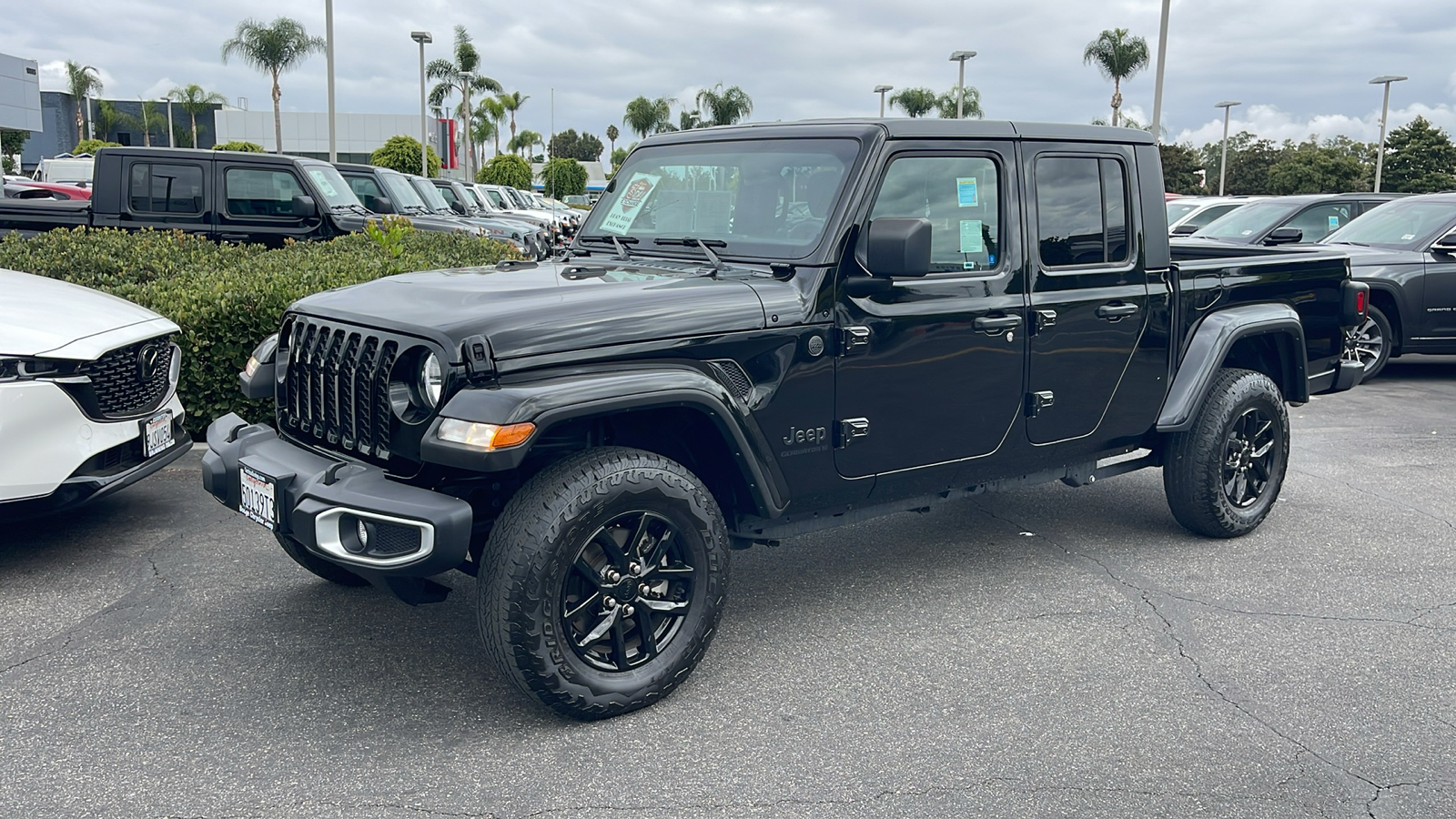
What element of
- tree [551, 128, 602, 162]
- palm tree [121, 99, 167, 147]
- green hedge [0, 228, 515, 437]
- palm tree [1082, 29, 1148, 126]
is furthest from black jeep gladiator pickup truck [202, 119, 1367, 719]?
tree [551, 128, 602, 162]

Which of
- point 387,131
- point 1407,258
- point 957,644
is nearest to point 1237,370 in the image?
point 957,644

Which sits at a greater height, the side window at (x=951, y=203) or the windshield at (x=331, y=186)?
the windshield at (x=331, y=186)

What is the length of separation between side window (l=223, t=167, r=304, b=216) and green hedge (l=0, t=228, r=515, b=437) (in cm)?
216

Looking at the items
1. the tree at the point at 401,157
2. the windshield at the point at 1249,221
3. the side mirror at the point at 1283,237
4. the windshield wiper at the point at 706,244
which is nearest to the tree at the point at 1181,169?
the tree at the point at 401,157

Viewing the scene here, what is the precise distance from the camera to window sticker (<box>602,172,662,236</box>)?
16.0ft

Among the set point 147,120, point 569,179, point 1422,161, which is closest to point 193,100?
point 147,120

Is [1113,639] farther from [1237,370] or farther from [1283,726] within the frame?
[1237,370]

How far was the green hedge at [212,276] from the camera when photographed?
664cm

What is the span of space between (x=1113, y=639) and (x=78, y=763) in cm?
345

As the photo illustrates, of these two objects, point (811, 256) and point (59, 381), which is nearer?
point (811, 256)

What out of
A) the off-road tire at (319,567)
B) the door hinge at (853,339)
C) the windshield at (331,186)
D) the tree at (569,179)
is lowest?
the off-road tire at (319,567)

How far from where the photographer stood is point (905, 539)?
5684 millimetres

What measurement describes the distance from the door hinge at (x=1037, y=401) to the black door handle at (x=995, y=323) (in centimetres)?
32

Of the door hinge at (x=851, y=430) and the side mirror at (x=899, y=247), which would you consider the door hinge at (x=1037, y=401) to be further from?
the side mirror at (x=899, y=247)
